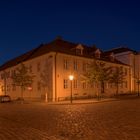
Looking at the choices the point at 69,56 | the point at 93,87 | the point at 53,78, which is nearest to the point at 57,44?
the point at 69,56

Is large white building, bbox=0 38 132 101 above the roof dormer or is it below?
below

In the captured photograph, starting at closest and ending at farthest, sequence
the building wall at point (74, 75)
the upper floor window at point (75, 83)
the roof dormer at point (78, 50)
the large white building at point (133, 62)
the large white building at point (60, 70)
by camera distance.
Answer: the large white building at point (60, 70)
the building wall at point (74, 75)
the upper floor window at point (75, 83)
the roof dormer at point (78, 50)
the large white building at point (133, 62)

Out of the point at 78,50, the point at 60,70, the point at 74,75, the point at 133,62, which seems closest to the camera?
the point at 60,70

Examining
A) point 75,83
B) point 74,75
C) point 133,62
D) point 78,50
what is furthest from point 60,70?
point 133,62

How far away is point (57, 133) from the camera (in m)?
9.22

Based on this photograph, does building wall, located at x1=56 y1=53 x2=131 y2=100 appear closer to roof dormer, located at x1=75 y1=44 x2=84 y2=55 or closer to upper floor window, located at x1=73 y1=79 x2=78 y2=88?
upper floor window, located at x1=73 y1=79 x2=78 y2=88

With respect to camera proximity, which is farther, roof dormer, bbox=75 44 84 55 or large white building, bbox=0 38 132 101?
roof dormer, bbox=75 44 84 55

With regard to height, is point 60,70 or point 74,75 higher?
point 60,70

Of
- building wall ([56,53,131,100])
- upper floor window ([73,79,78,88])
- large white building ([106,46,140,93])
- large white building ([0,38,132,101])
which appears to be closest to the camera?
large white building ([0,38,132,101])

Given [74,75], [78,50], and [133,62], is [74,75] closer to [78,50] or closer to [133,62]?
[78,50]

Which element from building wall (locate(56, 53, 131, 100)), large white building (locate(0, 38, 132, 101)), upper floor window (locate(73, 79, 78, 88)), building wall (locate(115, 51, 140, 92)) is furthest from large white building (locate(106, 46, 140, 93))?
upper floor window (locate(73, 79, 78, 88))

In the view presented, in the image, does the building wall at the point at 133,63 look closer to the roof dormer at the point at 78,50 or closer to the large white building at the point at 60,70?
the large white building at the point at 60,70

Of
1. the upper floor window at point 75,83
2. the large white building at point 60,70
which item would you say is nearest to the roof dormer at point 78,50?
the large white building at point 60,70

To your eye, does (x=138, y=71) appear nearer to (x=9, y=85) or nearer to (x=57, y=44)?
(x=57, y=44)
